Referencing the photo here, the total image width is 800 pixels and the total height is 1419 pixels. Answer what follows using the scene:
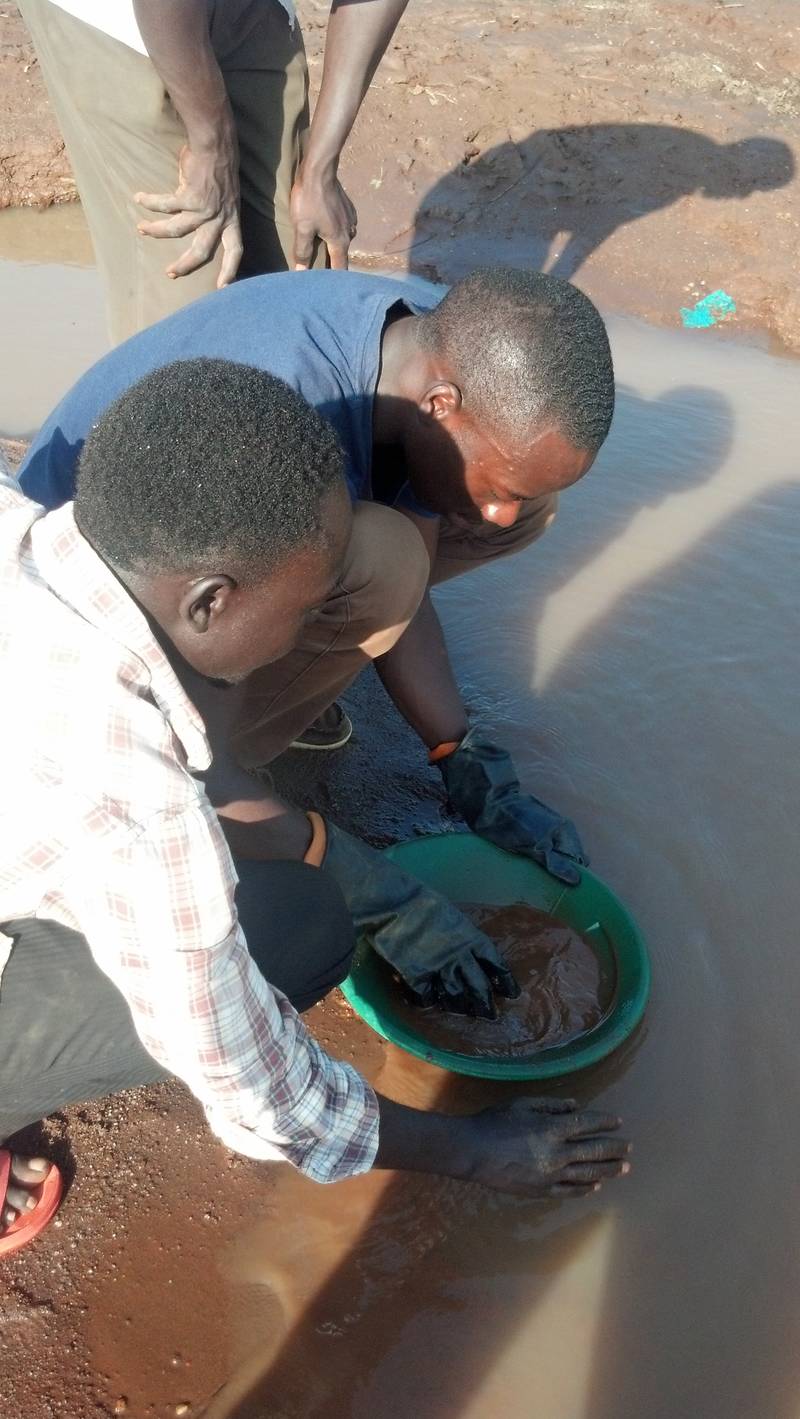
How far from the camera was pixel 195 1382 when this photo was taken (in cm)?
158

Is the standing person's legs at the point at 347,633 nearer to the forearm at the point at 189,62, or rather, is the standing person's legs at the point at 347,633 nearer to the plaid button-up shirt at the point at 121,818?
the plaid button-up shirt at the point at 121,818

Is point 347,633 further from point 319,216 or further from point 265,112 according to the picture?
point 265,112

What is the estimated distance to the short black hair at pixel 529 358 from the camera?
1.84m

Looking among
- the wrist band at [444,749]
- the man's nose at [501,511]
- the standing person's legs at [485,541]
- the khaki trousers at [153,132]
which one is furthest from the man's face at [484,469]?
the khaki trousers at [153,132]

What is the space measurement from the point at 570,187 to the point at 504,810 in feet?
14.4

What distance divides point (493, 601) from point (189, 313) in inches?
59.4

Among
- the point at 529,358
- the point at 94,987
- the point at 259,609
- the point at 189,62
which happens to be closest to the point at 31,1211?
the point at 94,987

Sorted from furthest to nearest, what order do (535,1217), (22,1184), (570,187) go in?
1. (570,187)
2. (535,1217)
3. (22,1184)

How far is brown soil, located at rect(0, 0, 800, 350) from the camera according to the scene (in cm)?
519

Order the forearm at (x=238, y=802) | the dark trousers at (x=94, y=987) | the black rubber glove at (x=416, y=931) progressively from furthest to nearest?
the black rubber glove at (x=416, y=931)
the forearm at (x=238, y=802)
the dark trousers at (x=94, y=987)

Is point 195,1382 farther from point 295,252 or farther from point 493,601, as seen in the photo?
point 295,252

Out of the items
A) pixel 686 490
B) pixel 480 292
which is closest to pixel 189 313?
pixel 480 292

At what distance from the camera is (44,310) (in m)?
4.92

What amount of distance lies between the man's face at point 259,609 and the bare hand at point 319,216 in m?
1.56
